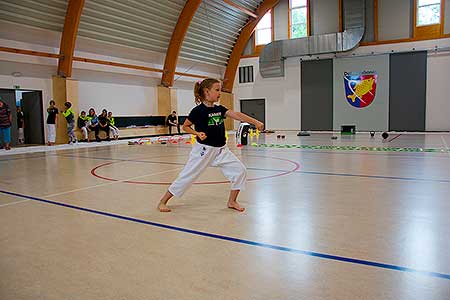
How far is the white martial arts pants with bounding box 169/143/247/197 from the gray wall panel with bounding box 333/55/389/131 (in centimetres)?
1903

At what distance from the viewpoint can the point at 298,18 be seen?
2275 centimetres

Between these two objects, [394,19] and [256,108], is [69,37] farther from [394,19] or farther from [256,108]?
[394,19]

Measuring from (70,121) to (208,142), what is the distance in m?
13.3

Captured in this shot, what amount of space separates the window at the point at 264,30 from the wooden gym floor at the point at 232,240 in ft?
64.3

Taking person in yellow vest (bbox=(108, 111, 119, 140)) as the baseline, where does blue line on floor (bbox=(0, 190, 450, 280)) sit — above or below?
below

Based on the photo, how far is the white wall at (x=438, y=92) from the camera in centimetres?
1948

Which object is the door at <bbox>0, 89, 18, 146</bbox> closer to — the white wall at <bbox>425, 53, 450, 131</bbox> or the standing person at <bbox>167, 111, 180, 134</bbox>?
the standing person at <bbox>167, 111, 180, 134</bbox>

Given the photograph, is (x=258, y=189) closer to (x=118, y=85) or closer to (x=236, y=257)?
(x=236, y=257)

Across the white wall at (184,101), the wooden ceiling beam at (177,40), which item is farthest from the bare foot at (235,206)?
the white wall at (184,101)

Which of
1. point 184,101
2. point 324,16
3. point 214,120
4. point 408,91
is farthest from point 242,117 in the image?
point 324,16

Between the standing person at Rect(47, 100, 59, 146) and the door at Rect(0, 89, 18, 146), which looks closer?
Result: the standing person at Rect(47, 100, 59, 146)

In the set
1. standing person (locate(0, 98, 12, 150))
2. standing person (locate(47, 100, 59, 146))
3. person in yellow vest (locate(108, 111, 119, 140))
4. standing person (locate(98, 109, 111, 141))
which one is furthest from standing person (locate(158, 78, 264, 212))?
person in yellow vest (locate(108, 111, 119, 140))

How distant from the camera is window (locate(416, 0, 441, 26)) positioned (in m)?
19.2

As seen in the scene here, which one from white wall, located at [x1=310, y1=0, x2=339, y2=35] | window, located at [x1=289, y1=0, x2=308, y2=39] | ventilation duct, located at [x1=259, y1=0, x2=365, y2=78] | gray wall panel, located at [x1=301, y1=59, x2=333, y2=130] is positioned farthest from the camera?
window, located at [x1=289, y1=0, x2=308, y2=39]
